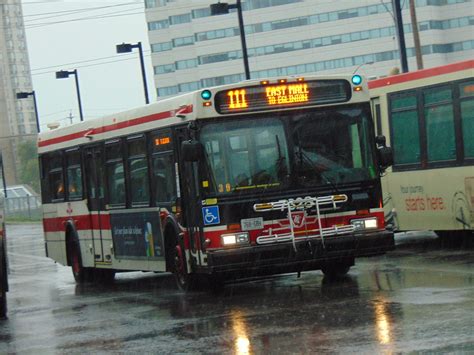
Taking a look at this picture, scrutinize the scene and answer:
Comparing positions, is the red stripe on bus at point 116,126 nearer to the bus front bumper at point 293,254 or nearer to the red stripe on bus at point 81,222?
the red stripe on bus at point 81,222

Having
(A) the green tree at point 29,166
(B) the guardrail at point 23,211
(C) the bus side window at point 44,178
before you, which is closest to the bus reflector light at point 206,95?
(C) the bus side window at point 44,178

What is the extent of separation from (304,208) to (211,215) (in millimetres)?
1211

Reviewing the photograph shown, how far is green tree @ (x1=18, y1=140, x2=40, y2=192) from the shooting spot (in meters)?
183

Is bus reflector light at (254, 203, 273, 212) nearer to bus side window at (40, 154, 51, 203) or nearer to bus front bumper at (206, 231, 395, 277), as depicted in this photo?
bus front bumper at (206, 231, 395, 277)

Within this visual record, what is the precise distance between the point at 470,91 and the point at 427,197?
2154 mm

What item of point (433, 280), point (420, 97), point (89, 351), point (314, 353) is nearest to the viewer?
point (314, 353)

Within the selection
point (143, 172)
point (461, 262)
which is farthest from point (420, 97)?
point (143, 172)

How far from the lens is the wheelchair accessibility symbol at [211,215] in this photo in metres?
15.1

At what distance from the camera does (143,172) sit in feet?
58.1

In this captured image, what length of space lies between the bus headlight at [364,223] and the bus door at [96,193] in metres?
5.60

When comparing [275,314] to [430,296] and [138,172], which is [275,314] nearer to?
[430,296]

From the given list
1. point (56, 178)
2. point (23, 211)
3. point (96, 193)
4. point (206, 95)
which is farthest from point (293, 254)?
point (23, 211)

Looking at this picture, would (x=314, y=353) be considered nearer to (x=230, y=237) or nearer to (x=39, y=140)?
(x=230, y=237)

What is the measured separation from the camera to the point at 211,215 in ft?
49.7
